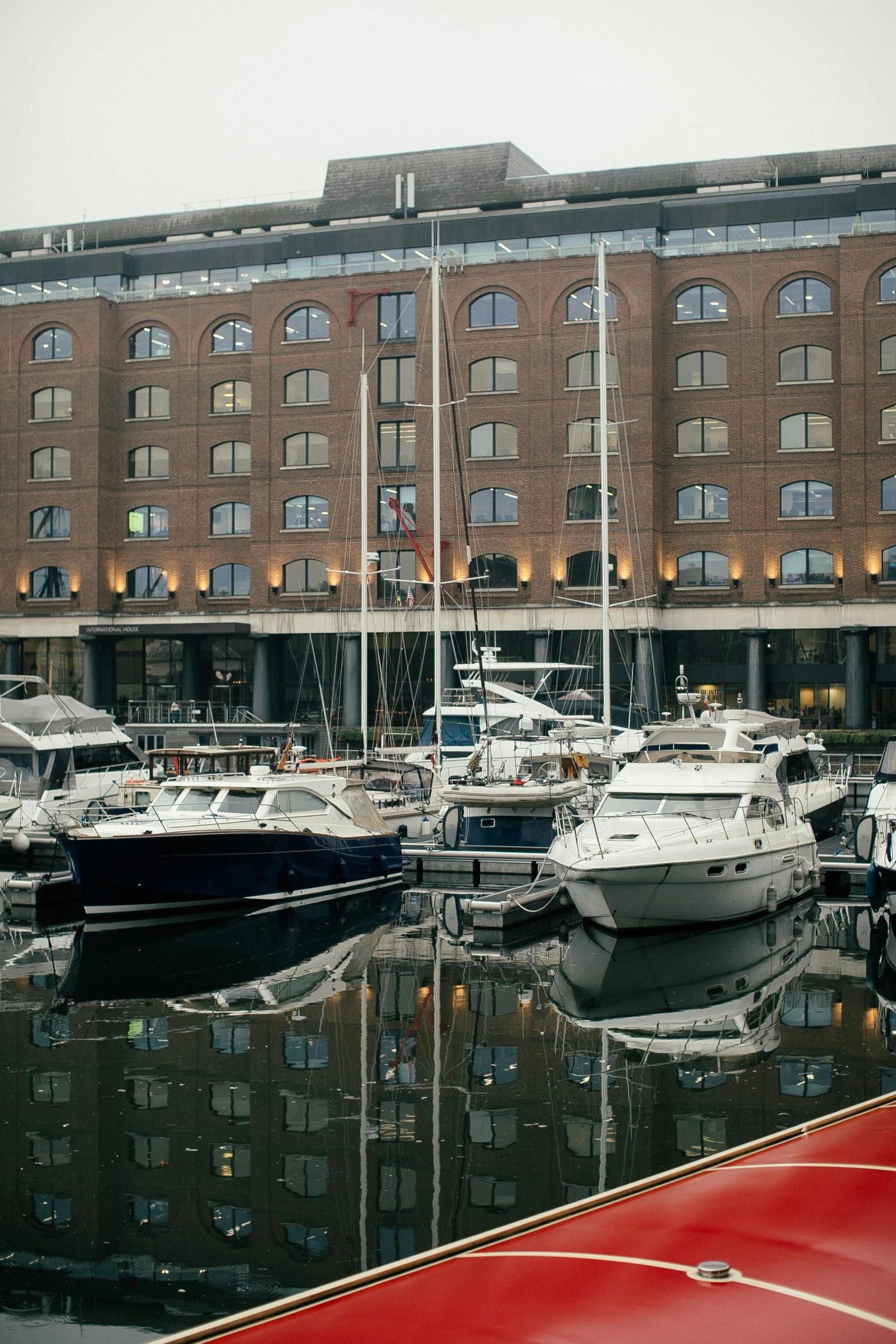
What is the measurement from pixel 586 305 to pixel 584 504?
7.49 m

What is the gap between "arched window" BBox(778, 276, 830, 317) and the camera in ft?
159

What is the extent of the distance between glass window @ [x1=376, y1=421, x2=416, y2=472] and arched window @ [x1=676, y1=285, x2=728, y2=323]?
1120cm

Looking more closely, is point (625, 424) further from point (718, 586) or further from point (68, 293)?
point (68, 293)

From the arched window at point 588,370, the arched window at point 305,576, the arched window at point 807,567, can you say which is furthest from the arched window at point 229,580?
the arched window at point 807,567

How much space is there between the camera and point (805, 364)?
48781 mm

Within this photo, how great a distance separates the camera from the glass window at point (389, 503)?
49.5 metres

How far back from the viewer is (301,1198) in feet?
31.0

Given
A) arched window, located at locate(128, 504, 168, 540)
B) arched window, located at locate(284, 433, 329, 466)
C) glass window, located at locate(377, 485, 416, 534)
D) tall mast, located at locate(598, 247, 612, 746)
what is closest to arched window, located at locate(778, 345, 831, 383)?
glass window, located at locate(377, 485, 416, 534)

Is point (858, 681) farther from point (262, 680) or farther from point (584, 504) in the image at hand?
point (262, 680)

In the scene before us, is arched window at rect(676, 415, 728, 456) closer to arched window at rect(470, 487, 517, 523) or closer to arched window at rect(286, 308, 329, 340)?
arched window at rect(470, 487, 517, 523)

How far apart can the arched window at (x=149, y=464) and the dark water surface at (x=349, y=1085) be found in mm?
37037

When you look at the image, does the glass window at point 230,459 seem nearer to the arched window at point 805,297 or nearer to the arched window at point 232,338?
the arched window at point 232,338

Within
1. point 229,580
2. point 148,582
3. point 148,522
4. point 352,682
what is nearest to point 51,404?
point 148,522

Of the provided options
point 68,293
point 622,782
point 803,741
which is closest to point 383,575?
point 68,293
